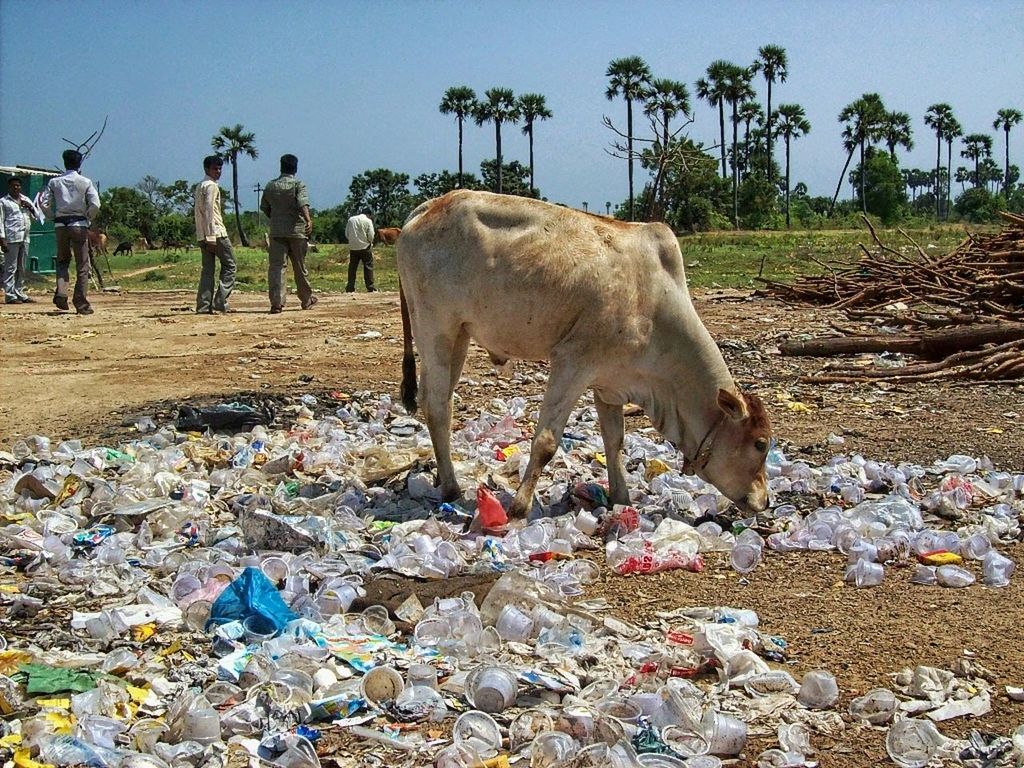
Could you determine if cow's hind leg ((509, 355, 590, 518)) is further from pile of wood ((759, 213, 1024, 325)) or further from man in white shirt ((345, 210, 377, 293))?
man in white shirt ((345, 210, 377, 293))

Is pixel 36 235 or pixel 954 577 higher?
pixel 36 235

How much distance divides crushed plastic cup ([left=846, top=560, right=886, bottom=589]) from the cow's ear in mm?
1117

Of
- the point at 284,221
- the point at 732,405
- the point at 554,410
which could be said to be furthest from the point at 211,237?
the point at 732,405

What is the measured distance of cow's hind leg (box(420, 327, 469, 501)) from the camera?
246 inches

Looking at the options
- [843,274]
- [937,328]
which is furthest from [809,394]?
[843,274]

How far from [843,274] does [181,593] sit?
13828 mm

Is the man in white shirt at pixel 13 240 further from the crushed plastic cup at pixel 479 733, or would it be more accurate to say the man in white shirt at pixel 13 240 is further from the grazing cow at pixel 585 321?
the crushed plastic cup at pixel 479 733

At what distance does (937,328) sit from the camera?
11.7 m

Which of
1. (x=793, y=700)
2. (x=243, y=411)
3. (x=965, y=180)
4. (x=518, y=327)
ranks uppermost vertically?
(x=965, y=180)

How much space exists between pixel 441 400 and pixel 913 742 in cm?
354

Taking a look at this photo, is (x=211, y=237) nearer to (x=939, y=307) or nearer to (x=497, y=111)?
(x=939, y=307)

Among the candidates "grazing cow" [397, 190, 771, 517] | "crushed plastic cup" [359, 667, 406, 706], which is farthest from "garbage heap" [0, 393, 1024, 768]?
"grazing cow" [397, 190, 771, 517]

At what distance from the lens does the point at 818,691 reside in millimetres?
3656

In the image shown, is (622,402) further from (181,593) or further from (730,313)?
(730,313)
